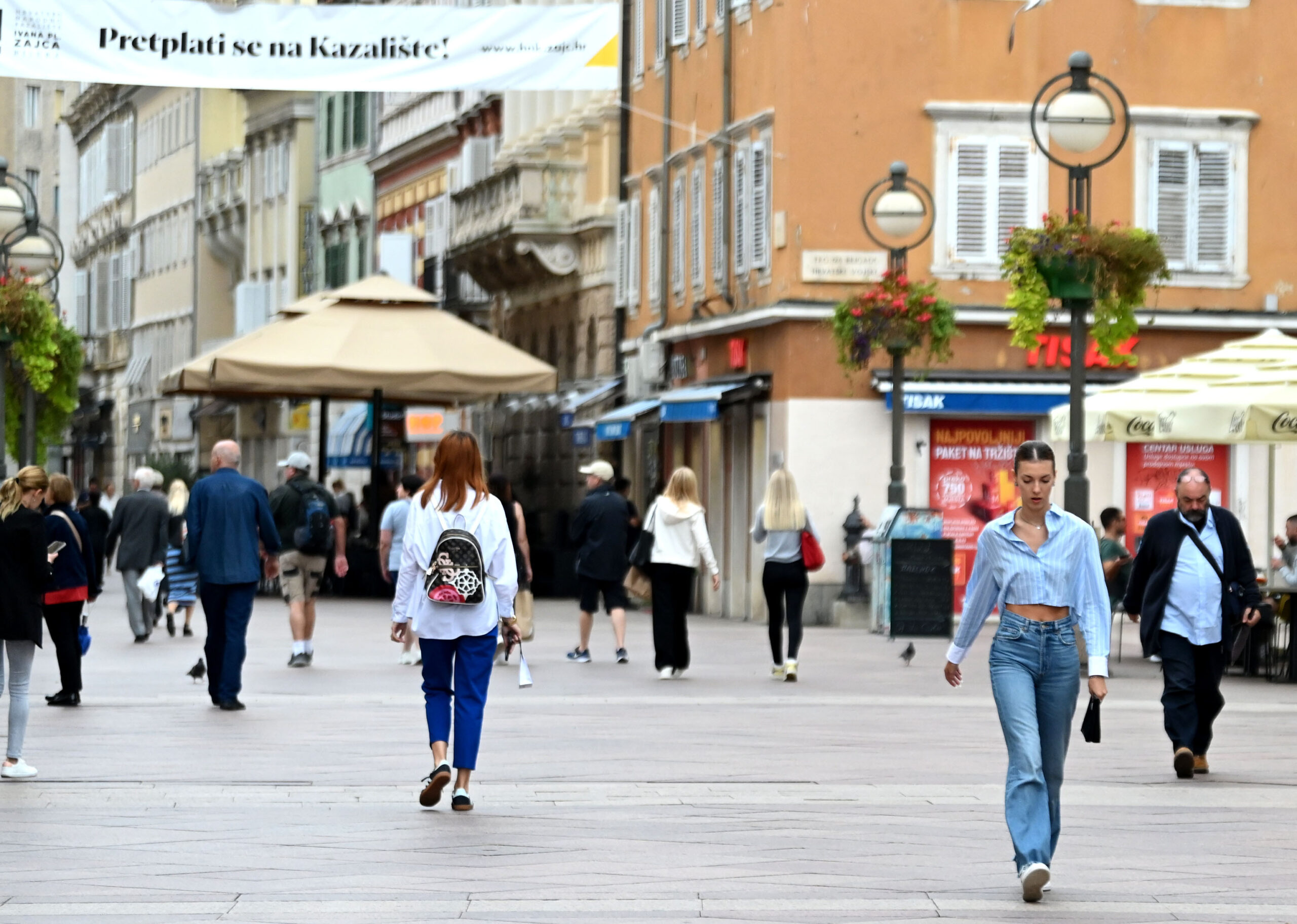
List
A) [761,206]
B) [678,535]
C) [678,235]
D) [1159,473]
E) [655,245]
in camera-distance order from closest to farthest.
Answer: [678,535]
[1159,473]
[761,206]
[678,235]
[655,245]

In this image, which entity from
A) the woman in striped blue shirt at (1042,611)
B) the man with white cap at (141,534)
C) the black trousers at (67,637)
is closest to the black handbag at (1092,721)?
the woman in striped blue shirt at (1042,611)

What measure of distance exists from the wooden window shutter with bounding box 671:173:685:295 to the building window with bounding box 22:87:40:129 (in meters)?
77.2

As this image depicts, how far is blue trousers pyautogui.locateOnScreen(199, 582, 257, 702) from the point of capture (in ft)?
59.6

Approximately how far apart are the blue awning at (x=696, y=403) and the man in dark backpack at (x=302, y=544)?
34.7 feet

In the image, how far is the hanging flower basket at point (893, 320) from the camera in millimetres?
27969

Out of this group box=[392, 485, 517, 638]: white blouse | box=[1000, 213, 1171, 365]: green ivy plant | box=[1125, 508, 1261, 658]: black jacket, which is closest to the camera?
box=[392, 485, 517, 638]: white blouse

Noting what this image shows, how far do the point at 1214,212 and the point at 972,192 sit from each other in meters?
3.06

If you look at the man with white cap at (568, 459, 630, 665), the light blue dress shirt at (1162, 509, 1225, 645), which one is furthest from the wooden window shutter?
the light blue dress shirt at (1162, 509, 1225, 645)

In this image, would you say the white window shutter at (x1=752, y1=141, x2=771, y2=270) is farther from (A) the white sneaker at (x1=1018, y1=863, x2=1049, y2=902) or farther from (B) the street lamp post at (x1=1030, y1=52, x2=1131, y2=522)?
(A) the white sneaker at (x1=1018, y1=863, x2=1049, y2=902)

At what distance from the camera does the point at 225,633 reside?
60.0 feet

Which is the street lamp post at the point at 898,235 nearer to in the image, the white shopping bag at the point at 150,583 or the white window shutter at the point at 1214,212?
the white window shutter at the point at 1214,212

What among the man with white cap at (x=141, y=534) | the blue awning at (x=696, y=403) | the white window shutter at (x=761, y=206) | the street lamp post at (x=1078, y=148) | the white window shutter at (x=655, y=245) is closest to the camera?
the street lamp post at (x=1078, y=148)

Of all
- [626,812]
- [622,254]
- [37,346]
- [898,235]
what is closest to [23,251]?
[37,346]

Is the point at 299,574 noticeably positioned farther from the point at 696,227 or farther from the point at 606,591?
the point at 696,227
